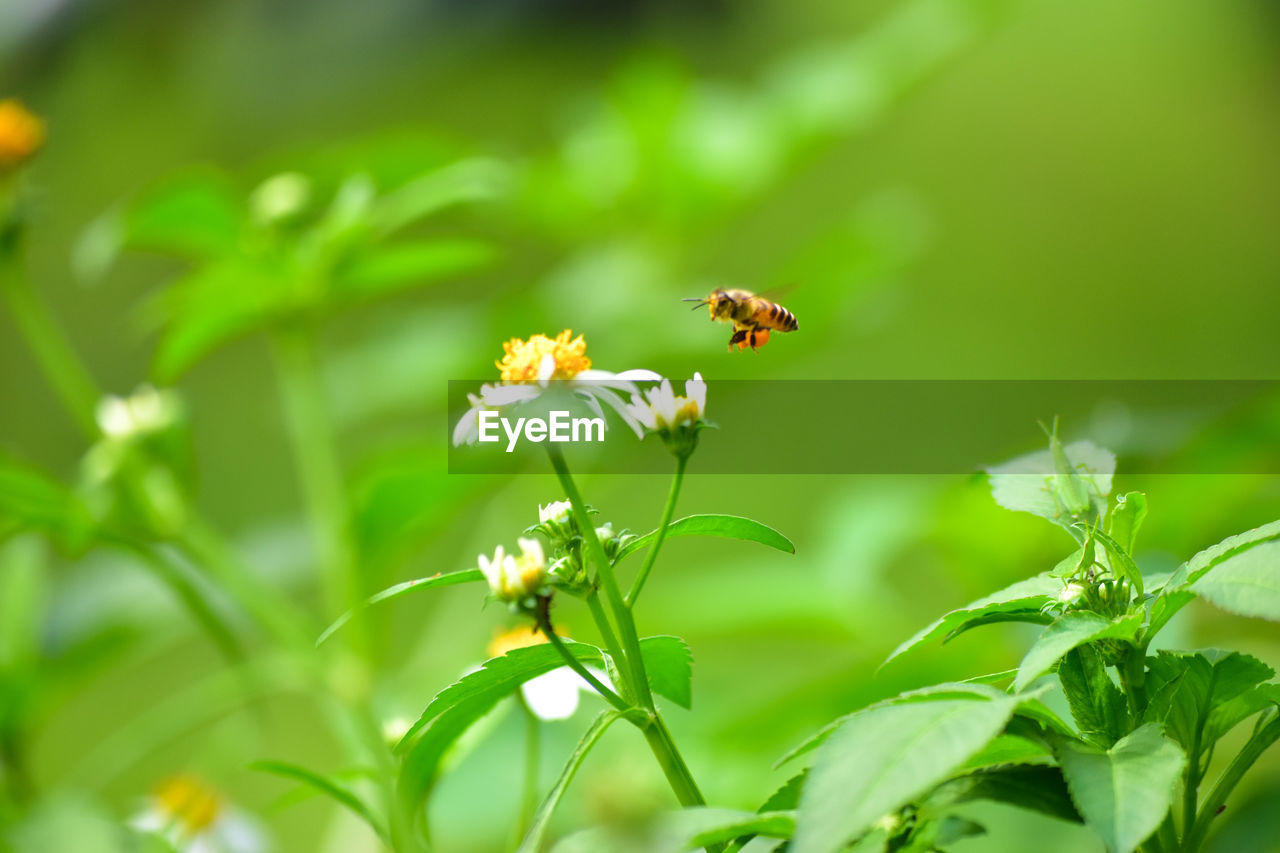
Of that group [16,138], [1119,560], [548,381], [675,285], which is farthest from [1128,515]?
[675,285]

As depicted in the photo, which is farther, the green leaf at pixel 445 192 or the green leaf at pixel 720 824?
the green leaf at pixel 445 192

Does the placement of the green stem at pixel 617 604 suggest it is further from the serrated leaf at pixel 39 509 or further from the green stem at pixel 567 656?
the serrated leaf at pixel 39 509

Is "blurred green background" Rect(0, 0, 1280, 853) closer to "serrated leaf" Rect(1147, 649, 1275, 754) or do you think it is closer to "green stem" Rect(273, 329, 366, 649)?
"green stem" Rect(273, 329, 366, 649)

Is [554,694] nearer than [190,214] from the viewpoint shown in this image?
Yes

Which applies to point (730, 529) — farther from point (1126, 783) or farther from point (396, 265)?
point (396, 265)

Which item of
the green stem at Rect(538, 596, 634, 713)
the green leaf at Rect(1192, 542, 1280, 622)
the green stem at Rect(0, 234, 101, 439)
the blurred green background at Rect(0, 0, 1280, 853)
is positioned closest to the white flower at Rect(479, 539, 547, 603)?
the green stem at Rect(538, 596, 634, 713)

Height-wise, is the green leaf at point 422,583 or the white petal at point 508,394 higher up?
the white petal at point 508,394

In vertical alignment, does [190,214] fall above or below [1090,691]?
above

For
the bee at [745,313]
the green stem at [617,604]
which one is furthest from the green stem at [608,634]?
the bee at [745,313]
